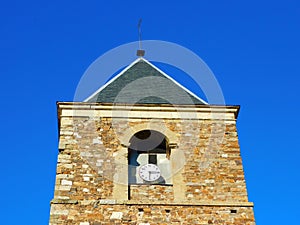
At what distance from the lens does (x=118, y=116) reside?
11.8 m

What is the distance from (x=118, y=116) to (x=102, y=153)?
109cm

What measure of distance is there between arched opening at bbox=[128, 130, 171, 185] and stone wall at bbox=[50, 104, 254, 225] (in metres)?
0.31

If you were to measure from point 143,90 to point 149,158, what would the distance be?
1.89m

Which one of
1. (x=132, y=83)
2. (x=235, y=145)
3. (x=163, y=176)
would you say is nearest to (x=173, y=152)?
(x=163, y=176)

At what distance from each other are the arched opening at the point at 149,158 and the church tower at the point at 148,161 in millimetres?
21

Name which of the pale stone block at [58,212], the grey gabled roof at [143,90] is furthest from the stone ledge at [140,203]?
the grey gabled roof at [143,90]

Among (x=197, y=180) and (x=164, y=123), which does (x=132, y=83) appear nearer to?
(x=164, y=123)

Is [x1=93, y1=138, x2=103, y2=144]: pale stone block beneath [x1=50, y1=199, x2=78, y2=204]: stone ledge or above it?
above

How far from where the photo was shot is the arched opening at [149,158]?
1109cm

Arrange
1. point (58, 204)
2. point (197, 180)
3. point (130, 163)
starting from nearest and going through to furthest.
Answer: point (58, 204) < point (197, 180) < point (130, 163)

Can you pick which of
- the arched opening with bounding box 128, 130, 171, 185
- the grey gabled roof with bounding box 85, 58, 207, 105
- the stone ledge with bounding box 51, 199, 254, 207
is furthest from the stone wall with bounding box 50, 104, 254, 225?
the grey gabled roof with bounding box 85, 58, 207, 105

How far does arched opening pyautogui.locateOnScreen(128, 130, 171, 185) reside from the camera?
11.1m

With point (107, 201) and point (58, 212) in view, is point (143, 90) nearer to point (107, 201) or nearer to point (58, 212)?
point (107, 201)

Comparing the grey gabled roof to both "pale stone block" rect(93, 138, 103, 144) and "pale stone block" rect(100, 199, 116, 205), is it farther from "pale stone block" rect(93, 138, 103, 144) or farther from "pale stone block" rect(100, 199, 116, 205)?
"pale stone block" rect(100, 199, 116, 205)
